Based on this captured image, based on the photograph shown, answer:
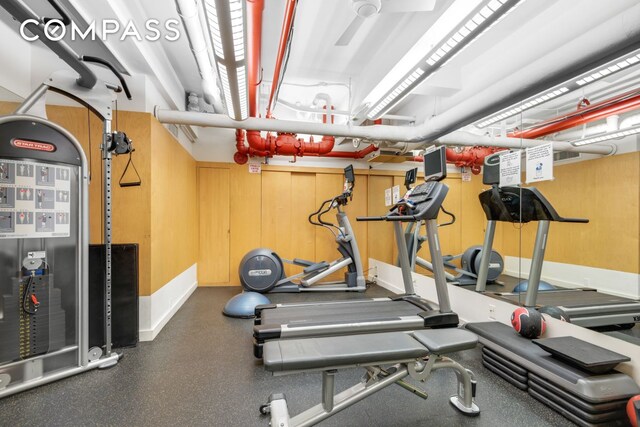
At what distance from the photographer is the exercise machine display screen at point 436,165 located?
259 centimetres

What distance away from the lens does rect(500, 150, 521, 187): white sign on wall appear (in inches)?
114

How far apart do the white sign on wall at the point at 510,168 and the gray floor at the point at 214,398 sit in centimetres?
187

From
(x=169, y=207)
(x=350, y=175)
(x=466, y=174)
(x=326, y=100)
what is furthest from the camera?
(x=466, y=174)

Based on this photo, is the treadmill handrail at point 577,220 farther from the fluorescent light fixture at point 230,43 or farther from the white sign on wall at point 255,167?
the white sign on wall at point 255,167

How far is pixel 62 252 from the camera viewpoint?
2.26 metres

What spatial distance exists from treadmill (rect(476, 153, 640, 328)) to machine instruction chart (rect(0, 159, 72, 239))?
13.7ft

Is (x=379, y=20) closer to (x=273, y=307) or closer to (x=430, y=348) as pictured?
(x=430, y=348)

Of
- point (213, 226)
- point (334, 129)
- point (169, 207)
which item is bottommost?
point (213, 226)

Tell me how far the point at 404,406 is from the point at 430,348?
646mm

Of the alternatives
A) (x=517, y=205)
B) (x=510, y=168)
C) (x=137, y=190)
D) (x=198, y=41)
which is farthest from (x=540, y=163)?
(x=137, y=190)

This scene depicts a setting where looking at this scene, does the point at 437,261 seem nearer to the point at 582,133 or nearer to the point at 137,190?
the point at 582,133

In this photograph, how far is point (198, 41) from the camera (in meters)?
2.25

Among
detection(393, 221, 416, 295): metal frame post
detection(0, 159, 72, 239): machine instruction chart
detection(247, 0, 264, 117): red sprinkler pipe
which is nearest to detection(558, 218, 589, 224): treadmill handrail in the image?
detection(393, 221, 416, 295): metal frame post

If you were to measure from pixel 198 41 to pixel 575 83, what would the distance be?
3.37 meters
